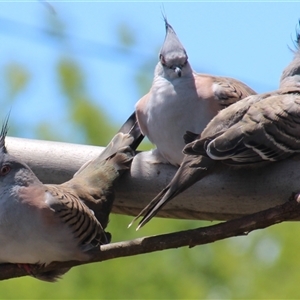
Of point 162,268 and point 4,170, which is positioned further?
point 162,268

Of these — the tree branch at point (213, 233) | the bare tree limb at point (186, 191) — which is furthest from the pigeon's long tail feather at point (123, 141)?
the tree branch at point (213, 233)

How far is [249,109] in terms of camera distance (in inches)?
132

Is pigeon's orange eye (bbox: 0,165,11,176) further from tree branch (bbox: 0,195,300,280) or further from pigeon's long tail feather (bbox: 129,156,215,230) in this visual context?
tree branch (bbox: 0,195,300,280)

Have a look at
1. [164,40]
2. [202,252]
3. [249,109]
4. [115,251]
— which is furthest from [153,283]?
[115,251]

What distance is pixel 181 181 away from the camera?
3115 millimetres

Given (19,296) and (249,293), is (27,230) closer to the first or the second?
(19,296)

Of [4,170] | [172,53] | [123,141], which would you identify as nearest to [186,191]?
[123,141]

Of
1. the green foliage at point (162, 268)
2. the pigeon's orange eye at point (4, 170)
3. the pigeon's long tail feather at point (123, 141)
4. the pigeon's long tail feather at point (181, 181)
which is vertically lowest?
the green foliage at point (162, 268)

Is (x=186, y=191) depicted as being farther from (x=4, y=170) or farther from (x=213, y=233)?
(x=4, y=170)

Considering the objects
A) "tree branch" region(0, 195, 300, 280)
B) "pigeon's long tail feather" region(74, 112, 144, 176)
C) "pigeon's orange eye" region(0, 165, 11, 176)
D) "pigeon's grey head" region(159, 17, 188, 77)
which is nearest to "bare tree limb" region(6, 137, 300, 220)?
"pigeon's long tail feather" region(74, 112, 144, 176)

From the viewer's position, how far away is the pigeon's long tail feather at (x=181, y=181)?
10.0 feet

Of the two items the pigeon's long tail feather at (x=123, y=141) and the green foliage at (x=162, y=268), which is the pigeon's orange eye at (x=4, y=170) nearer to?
the pigeon's long tail feather at (x=123, y=141)

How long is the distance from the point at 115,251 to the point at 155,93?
128cm

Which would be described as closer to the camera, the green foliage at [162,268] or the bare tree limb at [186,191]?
the bare tree limb at [186,191]
